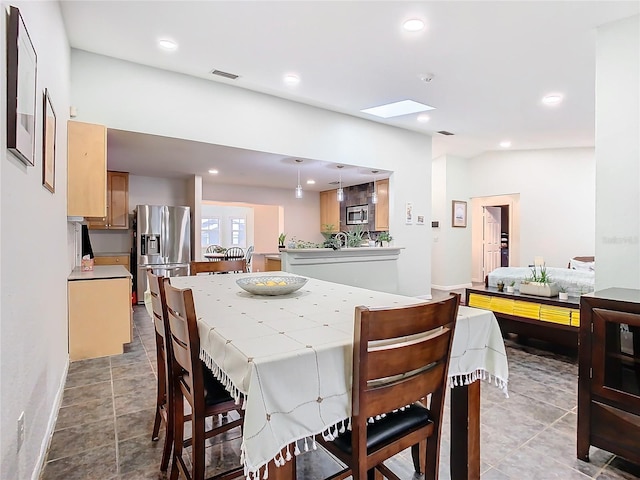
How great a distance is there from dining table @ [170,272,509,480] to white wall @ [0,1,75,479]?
675mm

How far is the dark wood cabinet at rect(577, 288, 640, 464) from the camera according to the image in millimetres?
1672

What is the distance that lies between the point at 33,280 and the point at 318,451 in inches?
65.9

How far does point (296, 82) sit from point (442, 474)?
3789 mm

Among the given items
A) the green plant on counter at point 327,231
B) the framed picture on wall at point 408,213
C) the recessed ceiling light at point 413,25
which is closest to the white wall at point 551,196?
the framed picture on wall at point 408,213

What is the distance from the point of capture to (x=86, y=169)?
10.8ft

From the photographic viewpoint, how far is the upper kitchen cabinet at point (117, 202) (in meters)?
5.70

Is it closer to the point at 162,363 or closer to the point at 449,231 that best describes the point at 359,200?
the point at 449,231

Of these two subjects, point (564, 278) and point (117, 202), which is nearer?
point (564, 278)

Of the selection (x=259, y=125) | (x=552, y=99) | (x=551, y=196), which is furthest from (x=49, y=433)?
(x=551, y=196)

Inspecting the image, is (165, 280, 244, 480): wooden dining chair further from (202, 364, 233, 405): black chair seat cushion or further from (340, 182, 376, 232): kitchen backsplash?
(340, 182, 376, 232): kitchen backsplash

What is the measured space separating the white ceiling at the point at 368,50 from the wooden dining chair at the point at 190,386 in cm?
234

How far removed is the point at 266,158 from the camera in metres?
4.89

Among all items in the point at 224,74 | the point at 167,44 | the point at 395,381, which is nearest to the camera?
the point at 395,381

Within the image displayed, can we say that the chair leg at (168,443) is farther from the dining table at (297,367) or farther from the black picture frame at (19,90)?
the black picture frame at (19,90)
